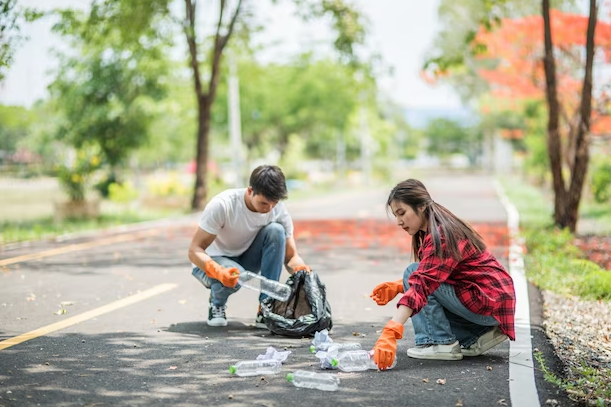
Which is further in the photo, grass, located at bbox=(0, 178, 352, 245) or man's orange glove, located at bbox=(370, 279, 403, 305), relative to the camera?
grass, located at bbox=(0, 178, 352, 245)

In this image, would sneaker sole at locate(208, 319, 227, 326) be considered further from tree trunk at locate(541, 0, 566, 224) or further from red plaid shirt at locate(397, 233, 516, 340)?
tree trunk at locate(541, 0, 566, 224)

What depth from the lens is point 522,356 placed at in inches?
219

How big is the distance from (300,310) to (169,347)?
3.55 ft

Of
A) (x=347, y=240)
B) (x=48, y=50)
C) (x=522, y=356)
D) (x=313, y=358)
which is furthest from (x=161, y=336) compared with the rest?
(x=48, y=50)

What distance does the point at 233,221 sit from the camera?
6617 millimetres

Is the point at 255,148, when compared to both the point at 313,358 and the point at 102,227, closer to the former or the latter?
the point at 102,227

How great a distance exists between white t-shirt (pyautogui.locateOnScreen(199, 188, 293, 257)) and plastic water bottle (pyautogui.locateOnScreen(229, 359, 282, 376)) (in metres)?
1.56

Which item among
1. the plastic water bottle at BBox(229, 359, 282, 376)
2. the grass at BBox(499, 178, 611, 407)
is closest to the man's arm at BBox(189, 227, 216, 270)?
the plastic water bottle at BBox(229, 359, 282, 376)

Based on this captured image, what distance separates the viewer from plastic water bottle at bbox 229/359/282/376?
505 cm

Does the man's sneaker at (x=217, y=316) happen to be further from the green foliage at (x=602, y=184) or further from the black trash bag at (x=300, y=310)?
the green foliage at (x=602, y=184)

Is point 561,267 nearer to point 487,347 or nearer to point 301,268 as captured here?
point 301,268

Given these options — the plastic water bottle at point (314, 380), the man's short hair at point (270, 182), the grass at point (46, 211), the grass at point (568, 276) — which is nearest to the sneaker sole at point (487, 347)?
the grass at point (568, 276)

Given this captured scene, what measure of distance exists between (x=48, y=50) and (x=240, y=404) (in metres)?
21.5

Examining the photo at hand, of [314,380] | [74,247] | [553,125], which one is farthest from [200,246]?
[553,125]
